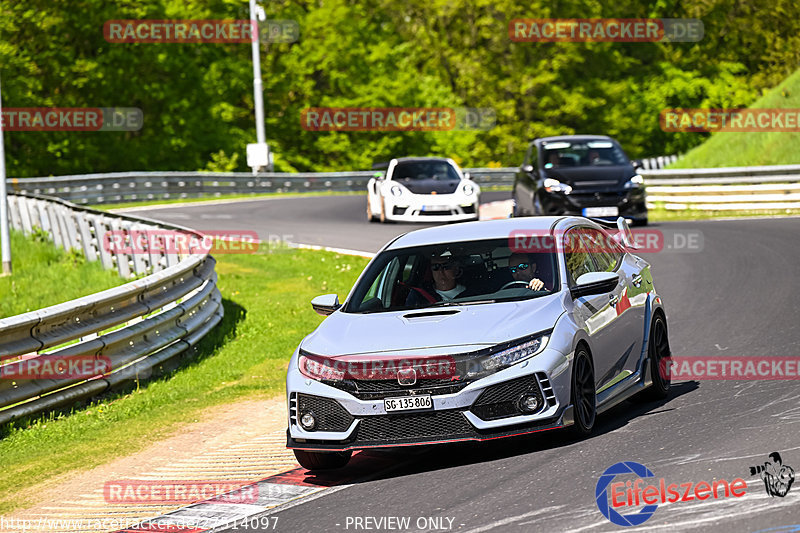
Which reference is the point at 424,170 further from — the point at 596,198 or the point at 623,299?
the point at 623,299

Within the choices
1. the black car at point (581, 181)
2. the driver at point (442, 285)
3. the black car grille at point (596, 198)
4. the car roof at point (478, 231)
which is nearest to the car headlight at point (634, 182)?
the black car at point (581, 181)

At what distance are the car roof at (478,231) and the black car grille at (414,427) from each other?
1.89 metres

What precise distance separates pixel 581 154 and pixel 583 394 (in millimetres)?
16636

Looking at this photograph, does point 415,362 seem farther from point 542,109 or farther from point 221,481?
point 542,109

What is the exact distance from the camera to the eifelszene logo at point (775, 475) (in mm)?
6535

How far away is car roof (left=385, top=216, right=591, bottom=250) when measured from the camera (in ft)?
30.6

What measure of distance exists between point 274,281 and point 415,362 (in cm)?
1159

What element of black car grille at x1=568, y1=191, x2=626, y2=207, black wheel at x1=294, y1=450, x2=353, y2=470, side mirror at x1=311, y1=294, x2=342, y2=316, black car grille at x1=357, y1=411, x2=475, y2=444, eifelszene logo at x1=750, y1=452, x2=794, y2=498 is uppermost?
side mirror at x1=311, y1=294, x2=342, y2=316

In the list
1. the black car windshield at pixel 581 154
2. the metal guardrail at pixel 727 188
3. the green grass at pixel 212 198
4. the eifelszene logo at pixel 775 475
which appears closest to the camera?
the eifelszene logo at pixel 775 475

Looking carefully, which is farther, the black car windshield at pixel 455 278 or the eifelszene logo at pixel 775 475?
the black car windshield at pixel 455 278

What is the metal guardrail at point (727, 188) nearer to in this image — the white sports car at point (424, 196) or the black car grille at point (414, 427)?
the white sports car at point (424, 196)

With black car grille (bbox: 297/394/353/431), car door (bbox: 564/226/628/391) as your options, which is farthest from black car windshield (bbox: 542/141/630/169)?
black car grille (bbox: 297/394/353/431)

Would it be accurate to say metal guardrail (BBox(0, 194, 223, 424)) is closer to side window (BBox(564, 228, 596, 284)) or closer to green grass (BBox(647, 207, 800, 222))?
side window (BBox(564, 228, 596, 284))

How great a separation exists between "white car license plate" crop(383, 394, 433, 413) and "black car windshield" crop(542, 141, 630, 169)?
654 inches
